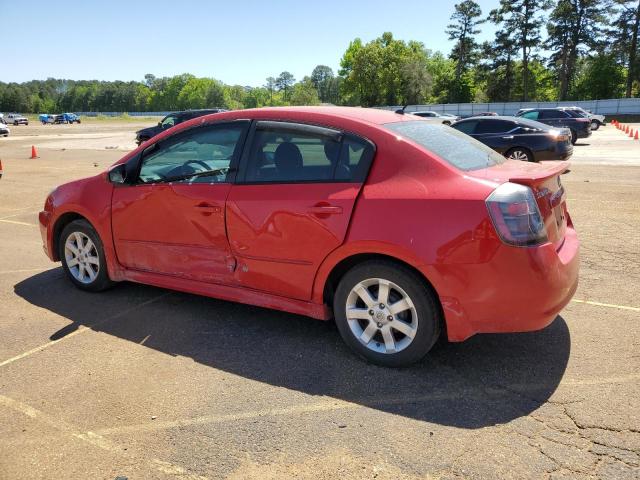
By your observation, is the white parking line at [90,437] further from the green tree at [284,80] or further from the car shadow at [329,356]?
the green tree at [284,80]

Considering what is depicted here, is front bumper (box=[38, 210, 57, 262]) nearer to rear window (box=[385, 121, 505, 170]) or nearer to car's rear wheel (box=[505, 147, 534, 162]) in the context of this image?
rear window (box=[385, 121, 505, 170])

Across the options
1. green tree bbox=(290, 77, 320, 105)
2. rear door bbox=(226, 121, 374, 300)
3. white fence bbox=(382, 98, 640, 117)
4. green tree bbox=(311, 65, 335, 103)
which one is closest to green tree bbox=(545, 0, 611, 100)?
white fence bbox=(382, 98, 640, 117)

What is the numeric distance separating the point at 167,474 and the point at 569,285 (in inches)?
102

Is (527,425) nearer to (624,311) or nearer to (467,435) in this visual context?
(467,435)

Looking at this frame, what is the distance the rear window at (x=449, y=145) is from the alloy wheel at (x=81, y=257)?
302 cm

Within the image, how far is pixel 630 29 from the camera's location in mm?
59969

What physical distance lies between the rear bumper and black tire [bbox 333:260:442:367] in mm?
107

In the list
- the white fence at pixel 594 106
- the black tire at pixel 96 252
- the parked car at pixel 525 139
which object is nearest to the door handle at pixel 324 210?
the black tire at pixel 96 252

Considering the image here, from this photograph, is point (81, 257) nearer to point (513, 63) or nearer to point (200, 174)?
point (200, 174)

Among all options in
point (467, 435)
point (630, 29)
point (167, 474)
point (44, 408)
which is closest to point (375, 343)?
point (467, 435)

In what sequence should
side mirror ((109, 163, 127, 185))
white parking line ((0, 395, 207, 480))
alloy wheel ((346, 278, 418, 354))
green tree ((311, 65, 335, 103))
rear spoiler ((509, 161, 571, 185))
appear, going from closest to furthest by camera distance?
white parking line ((0, 395, 207, 480)), rear spoiler ((509, 161, 571, 185)), alloy wheel ((346, 278, 418, 354)), side mirror ((109, 163, 127, 185)), green tree ((311, 65, 335, 103))

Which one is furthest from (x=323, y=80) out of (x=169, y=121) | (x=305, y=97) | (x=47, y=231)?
(x=47, y=231)

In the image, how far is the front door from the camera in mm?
4023

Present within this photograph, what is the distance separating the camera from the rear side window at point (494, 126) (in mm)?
14781
